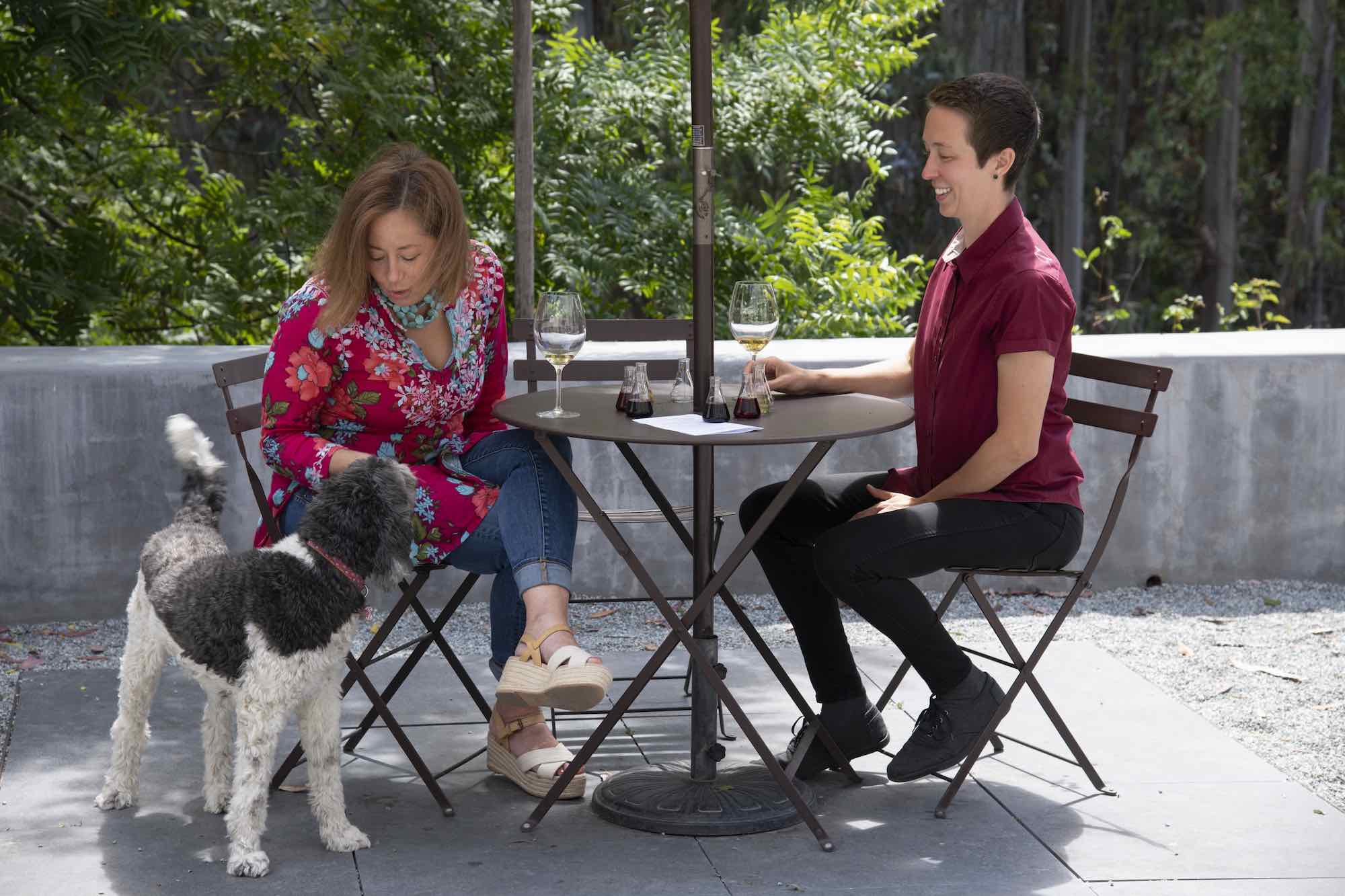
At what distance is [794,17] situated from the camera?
8.09 m

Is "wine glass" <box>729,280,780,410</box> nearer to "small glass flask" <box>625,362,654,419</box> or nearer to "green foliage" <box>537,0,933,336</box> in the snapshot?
"small glass flask" <box>625,362,654,419</box>

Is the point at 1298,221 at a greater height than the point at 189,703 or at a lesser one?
greater

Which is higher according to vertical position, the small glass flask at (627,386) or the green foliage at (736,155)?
the green foliage at (736,155)

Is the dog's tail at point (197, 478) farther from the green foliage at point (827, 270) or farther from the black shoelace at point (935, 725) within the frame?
the green foliage at point (827, 270)

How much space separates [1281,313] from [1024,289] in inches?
614

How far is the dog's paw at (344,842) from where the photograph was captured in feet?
10.6

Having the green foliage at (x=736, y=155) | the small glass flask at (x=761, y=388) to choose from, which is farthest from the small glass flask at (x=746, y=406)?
the green foliage at (x=736, y=155)

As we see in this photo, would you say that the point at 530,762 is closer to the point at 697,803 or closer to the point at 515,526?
the point at 697,803

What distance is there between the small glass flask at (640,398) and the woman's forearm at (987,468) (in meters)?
0.66

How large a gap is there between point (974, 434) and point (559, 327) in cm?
97

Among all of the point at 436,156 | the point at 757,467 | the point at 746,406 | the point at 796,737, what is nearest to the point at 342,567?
the point at 746,406

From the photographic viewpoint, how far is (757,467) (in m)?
5.24

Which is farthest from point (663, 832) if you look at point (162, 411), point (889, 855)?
point (162, 411)

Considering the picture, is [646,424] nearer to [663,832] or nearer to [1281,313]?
[663,832]
